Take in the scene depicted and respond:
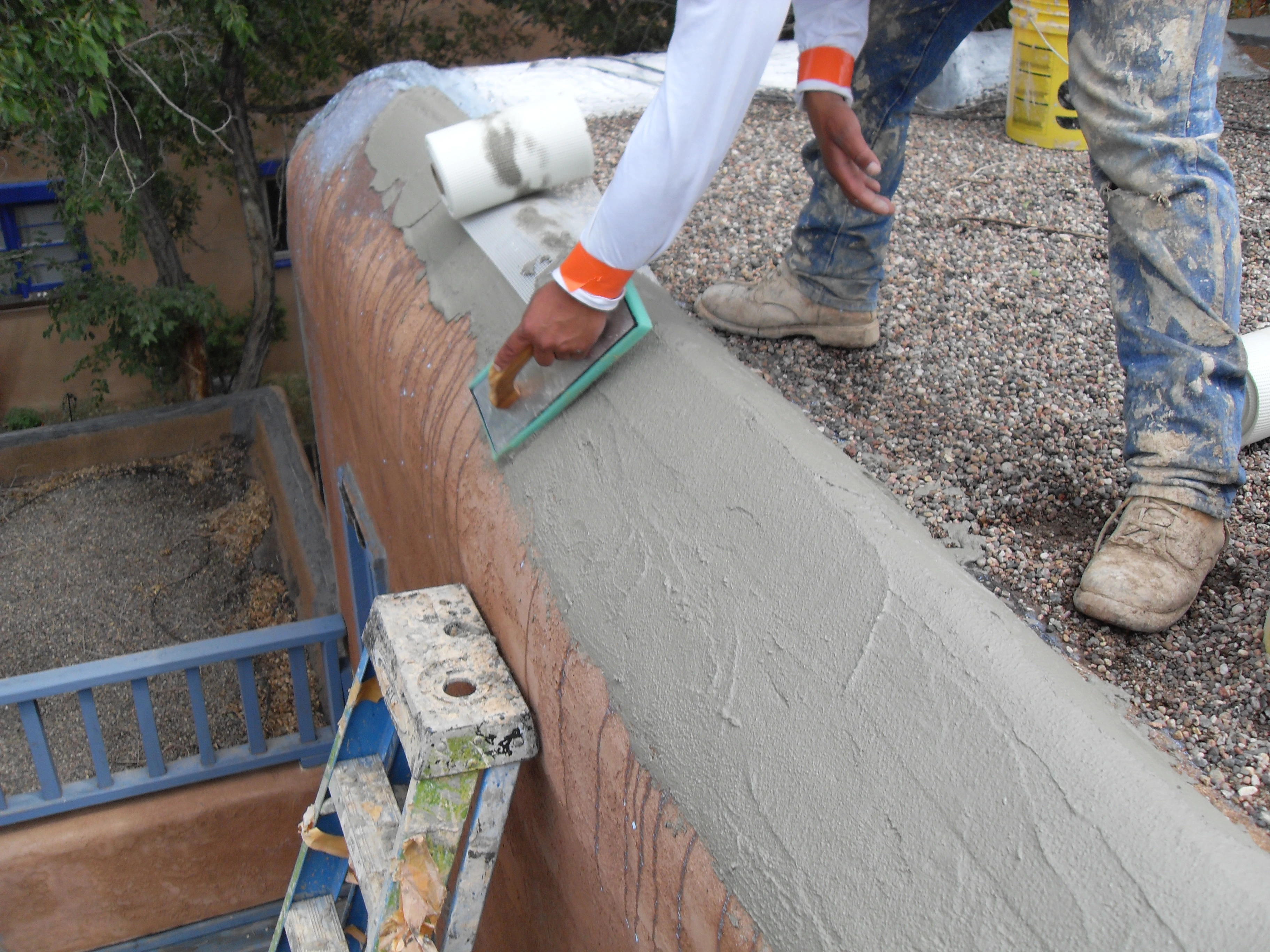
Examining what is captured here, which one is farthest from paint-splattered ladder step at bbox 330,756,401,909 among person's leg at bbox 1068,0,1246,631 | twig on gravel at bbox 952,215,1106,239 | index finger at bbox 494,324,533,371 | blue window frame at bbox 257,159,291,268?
blue window frame at bbox 257,159,291,268

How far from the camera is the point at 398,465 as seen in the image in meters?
2.33

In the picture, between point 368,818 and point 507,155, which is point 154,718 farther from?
point 507,155

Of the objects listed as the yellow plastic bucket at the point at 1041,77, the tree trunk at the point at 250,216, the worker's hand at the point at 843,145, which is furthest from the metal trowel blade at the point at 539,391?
the tree trunk at the point at 250,216

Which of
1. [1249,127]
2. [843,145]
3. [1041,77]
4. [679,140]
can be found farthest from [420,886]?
[1249,127]

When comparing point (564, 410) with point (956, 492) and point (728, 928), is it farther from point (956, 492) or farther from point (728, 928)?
point (728, 928)

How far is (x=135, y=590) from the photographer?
5.48 metres

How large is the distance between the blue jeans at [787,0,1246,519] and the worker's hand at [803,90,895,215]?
346 mm

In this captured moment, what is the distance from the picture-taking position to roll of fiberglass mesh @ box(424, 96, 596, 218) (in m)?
2.21

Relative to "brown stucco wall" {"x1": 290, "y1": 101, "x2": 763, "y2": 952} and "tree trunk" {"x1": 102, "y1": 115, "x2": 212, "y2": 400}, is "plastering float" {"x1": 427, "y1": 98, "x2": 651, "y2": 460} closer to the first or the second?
"brown stucco wall" {"x1": 290, "y1": 101, "x2": 763, "y2": 952}

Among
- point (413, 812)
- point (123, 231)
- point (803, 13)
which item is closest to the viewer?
point (413, 812)

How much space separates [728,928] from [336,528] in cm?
314

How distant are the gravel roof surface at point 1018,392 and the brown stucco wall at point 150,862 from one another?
101 inches

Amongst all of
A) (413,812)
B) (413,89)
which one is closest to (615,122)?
(413,89)

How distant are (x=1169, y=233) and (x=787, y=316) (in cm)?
80
